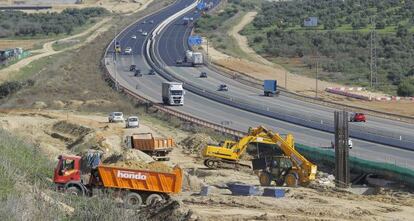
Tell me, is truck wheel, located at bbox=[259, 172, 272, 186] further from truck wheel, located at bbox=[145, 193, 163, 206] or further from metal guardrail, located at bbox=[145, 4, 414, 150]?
metal guardrail, located at bbox=[145, 4, 414, 150]

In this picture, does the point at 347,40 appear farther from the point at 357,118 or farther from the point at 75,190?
the point at 75,190

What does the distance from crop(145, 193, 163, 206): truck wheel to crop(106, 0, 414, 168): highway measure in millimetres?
23664

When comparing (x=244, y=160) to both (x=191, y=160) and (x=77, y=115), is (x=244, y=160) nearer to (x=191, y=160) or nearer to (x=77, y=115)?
(x=191, y=160)

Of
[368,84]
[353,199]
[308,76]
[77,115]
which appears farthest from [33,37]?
[353,199]

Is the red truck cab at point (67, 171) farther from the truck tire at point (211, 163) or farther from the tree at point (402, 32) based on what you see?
the tree at point (402, 32)

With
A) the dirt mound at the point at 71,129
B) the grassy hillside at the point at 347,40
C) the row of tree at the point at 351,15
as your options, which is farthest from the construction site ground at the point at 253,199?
the row of tree at the point at 351,15

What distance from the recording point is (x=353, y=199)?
3709 centimetres

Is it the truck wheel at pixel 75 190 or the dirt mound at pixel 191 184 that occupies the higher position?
the truck wheel at pixel 75 190

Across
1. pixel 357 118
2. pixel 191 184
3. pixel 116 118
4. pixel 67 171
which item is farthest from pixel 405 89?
pixel 67 171

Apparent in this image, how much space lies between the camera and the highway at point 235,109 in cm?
5820

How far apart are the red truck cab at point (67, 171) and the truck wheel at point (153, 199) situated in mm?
2736

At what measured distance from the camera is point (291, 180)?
41.7m

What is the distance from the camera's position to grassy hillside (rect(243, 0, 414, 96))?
117 metres

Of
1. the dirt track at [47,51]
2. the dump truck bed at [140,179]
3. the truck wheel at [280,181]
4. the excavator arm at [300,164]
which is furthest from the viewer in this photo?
the dirt track at [47,51]
